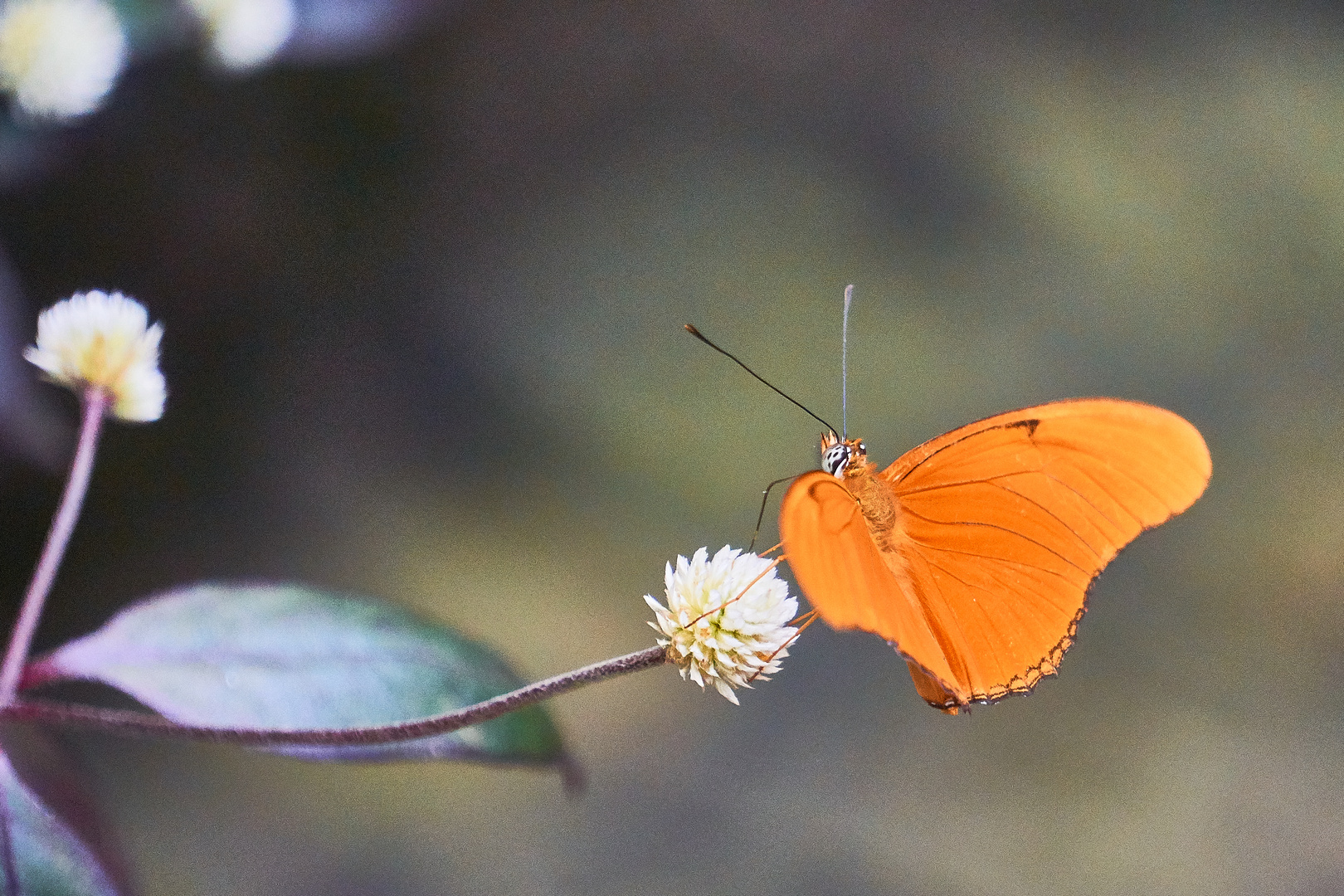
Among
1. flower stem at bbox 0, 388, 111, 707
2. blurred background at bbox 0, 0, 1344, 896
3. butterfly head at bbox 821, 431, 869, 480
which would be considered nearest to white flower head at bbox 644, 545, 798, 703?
butterfly head at bbox 821, 431, 869, 480

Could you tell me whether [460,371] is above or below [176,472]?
above

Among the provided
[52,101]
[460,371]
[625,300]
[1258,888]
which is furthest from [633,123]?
[1258,888]

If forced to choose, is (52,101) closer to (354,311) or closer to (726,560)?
(354,311)

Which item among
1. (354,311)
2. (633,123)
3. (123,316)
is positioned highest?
(633,123)

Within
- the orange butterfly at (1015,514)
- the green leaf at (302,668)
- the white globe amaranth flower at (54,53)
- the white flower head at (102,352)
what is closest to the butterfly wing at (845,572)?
the orange butterfly at (1015,514)

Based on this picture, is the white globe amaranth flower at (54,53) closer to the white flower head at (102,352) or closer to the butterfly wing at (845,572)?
the white flower head at (102,352)

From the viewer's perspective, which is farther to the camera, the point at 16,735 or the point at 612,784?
the point at 612,784

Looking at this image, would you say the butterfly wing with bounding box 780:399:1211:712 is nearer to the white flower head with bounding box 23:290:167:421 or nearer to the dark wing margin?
the dark wing margin
